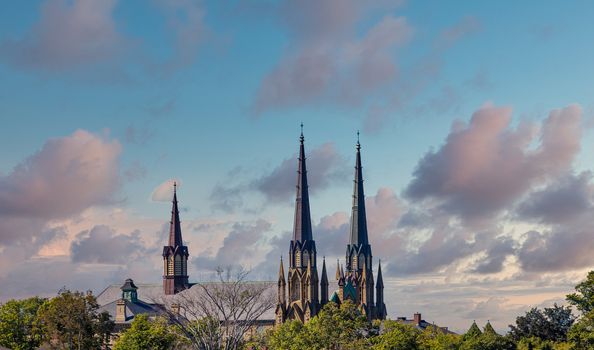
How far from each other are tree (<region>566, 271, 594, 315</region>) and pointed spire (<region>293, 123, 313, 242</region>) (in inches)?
2558

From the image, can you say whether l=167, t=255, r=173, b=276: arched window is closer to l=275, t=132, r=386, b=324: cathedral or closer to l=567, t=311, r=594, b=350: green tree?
l=275, t=132, r=386, b=324: cathedral

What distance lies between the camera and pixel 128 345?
102 meters

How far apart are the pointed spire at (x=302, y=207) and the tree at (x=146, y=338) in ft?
134

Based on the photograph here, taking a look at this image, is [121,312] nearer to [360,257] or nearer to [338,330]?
Result: [360,257]

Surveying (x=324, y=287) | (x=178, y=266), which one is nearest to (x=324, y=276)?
(x=324, y=287)

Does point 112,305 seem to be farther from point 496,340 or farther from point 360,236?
point 496,340

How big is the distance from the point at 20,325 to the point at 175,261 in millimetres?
61179

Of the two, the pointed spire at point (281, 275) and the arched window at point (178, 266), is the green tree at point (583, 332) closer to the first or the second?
the pointed spire at point (281, 275)

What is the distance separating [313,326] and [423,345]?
16599 mm

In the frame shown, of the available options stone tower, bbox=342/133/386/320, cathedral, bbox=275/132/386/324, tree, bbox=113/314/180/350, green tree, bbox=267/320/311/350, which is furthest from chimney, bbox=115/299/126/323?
tree, bbox=113/314/180/350

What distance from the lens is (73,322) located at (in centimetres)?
9444

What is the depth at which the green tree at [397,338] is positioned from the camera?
91.6m

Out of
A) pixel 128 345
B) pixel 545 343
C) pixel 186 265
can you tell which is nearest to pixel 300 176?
pixel 186 265

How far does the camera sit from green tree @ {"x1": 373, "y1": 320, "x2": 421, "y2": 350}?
9162 centimetres
